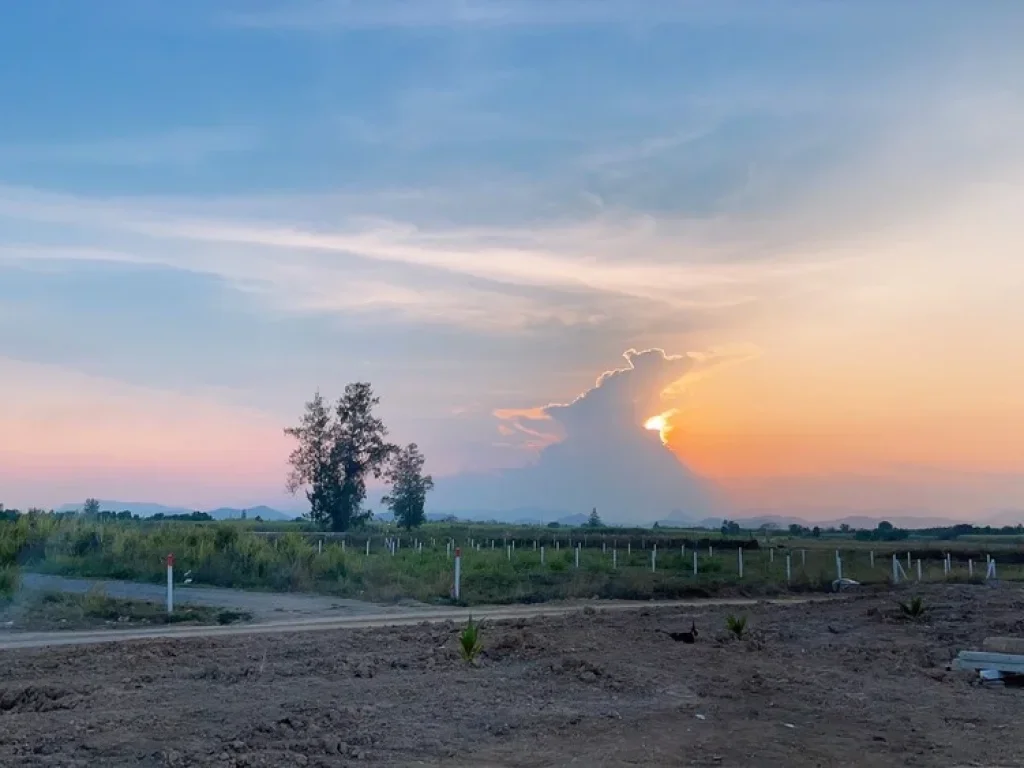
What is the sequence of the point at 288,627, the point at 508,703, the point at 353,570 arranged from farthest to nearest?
the point at 353,570, the point at 288,627, the point at 508,703

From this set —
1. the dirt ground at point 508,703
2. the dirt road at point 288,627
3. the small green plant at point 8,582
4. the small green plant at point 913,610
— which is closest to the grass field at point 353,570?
the small green plant at point 8,582

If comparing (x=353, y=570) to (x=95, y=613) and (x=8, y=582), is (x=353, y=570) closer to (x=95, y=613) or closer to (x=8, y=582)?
(x=8, y=582)

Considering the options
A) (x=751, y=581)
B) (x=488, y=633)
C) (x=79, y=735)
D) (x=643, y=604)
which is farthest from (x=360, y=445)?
(x=79, y=735)

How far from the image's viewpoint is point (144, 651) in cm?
1490

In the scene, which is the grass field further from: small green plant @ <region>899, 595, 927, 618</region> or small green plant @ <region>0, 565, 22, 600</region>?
small green plant @ <region>899, 595, 927, 618</region>

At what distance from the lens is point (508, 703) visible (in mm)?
11453

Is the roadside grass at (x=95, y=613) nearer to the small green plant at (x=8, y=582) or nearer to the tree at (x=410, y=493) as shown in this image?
the small green plant at (x=8, y=582)

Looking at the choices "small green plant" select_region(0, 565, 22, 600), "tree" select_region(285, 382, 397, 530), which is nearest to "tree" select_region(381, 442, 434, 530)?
"tree" select_region(285, 382, 397, 530)

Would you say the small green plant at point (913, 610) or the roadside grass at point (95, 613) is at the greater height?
the small green plant at point (913, 610)

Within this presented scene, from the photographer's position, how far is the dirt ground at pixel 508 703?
945 centimetres

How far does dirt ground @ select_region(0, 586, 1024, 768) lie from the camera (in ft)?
31.0

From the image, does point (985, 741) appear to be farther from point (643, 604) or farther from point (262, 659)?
point (643, 604)

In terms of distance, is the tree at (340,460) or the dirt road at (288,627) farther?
the tree at (340,460)

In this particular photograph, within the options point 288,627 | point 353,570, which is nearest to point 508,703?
point 288,627
